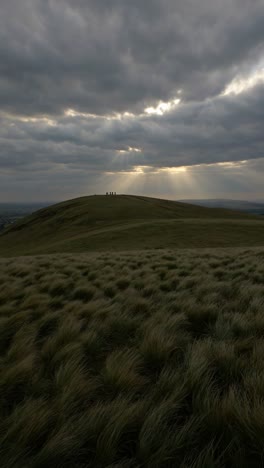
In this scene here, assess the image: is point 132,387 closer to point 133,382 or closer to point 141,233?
point 133,382

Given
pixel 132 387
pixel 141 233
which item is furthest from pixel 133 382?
pixel 141 233

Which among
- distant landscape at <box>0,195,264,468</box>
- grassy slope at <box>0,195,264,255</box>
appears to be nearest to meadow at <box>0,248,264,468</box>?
distant landscape at <box>0,195,264,468</box>

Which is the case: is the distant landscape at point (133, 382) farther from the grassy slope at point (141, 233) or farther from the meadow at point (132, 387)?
the grassy slope at point (141, 233)

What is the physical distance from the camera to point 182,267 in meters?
10.7

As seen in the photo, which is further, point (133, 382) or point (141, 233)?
point (141, 233)

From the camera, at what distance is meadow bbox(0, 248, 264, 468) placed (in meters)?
1.96

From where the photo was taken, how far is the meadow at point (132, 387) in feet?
6.42

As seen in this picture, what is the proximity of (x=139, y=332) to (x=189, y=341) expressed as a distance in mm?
837

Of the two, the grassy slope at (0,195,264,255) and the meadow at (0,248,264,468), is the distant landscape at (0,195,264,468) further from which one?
the grassy slope at (0,195,264,255)

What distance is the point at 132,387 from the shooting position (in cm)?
274

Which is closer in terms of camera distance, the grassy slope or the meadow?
the meadow

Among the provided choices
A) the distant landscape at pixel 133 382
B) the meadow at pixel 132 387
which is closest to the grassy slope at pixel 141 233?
the distant landscape at pixel 133 382

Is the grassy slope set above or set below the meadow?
below

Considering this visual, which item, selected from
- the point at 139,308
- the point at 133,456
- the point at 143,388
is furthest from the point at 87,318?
the point at 133,456
